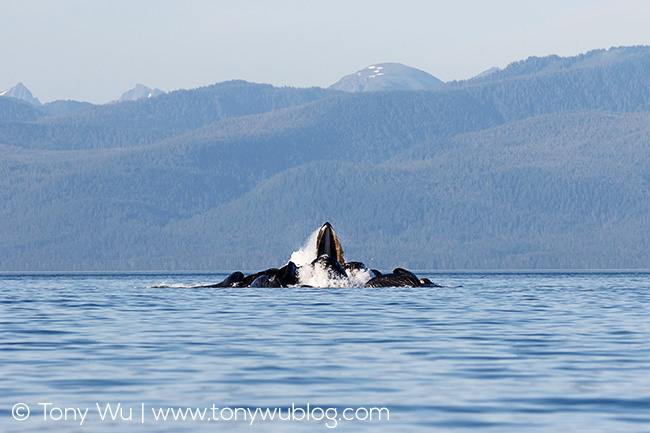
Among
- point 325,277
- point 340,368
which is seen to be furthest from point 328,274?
point 340,368

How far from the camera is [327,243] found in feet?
212

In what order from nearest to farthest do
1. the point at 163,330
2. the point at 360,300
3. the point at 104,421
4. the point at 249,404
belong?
1. the point at 104,421
2. the point at 249,404
3. the point at 163,330
4. the point at 360,300

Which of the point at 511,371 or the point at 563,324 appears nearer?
the point at 511,371

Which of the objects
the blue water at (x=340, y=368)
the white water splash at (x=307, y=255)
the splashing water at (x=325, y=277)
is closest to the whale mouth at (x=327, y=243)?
the splashing water at (x=325, y=277)

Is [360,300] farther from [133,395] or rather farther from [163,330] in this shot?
[133,395]

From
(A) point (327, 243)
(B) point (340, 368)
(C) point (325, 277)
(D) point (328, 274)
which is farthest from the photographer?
(A) point (327, 243)

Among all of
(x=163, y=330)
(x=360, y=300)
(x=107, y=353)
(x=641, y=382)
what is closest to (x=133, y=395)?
(x=107, y=353)

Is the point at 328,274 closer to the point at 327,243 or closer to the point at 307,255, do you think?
the point at 327,243

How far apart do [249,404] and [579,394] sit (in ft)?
18.2

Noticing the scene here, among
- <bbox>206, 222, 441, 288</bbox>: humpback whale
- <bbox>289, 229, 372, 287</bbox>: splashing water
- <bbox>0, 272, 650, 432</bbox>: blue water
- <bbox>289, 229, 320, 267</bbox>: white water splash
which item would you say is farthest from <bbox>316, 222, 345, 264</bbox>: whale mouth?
<bbox>0, 272, 650, 432</bbox>: blue water

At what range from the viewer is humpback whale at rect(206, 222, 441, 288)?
63812mm

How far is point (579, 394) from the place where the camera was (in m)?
20.8

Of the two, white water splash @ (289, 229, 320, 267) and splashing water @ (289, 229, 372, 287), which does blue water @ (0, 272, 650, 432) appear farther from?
white water splash @ (289, 229, 320, 267)

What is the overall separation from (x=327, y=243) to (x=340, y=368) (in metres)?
39.9
